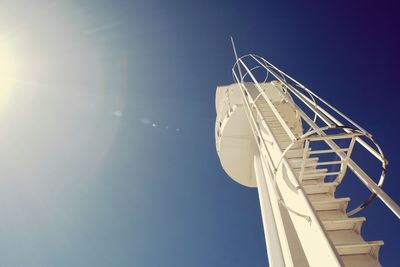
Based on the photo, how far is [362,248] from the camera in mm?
4254

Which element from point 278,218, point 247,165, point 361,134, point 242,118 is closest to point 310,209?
point 361,134

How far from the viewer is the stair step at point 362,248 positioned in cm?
419

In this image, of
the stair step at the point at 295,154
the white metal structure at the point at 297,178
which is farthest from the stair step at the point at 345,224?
the stair step at the point at 295,154

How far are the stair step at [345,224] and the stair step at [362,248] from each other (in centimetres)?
50

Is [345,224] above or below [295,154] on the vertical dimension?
below

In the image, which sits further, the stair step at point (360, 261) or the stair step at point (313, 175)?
the stair step at point (313, 175)

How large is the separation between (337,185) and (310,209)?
2436 millimetres

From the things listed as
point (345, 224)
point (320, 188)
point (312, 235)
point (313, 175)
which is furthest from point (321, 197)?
point (312, 235)

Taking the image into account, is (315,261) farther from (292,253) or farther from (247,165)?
(247,165)

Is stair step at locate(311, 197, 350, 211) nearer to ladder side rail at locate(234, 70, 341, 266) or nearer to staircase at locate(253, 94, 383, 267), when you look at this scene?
staircase at locate(253, 94, 383, 267)

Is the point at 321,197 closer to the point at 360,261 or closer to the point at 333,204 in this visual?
the point at 333,204

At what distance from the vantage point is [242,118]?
1117 cm

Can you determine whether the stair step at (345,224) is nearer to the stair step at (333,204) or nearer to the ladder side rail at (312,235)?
the ladder side rail at (312,235)

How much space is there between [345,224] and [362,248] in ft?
1.86
